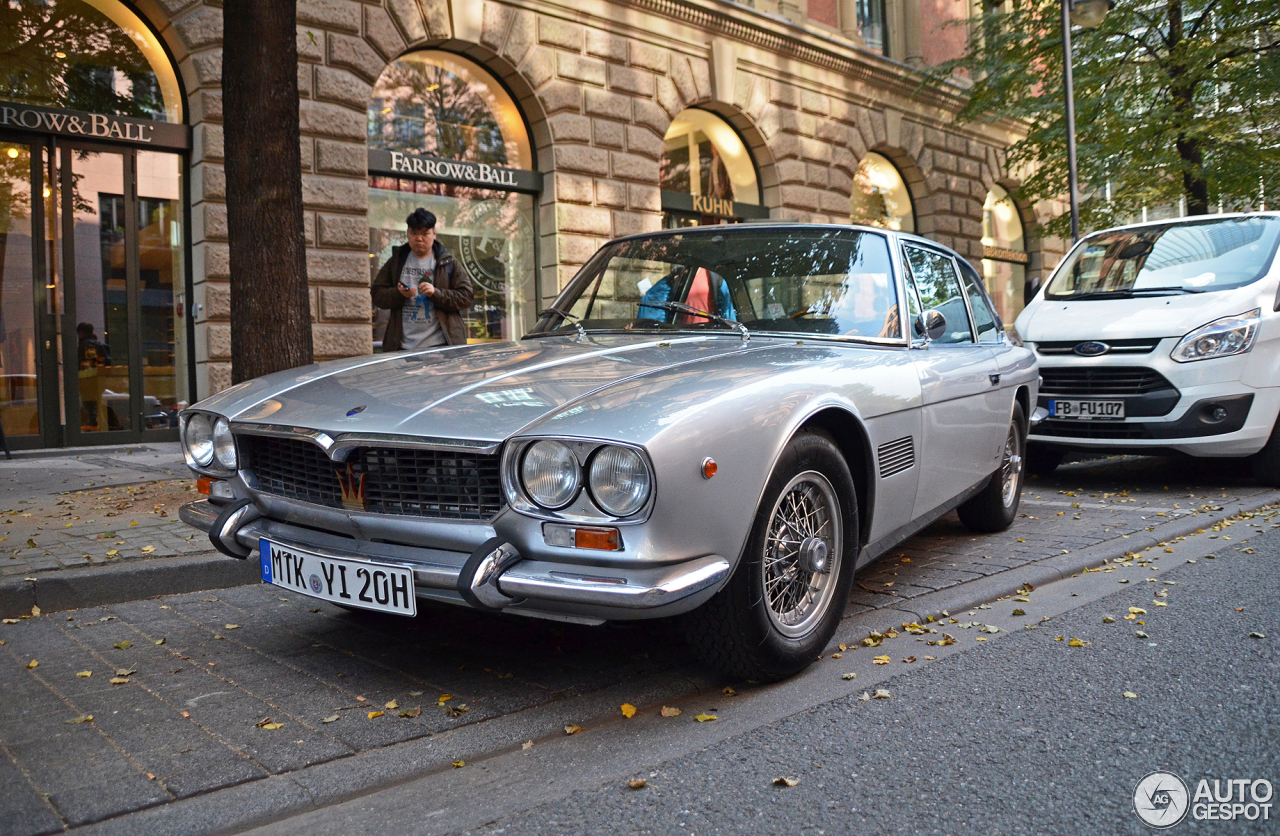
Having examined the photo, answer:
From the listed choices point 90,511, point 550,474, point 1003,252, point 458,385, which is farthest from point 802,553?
point 1003,252

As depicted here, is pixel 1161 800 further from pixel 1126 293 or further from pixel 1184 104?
pixel 1184 104

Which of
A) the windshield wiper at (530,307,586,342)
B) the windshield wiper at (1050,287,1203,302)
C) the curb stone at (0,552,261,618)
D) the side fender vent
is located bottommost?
the curb stone at (0,552,261,618)

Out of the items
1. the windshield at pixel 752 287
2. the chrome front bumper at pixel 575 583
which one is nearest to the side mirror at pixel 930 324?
the windshield at pixel 752 287

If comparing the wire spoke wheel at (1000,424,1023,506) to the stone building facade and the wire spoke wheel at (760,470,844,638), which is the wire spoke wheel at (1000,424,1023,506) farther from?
the stone building facade

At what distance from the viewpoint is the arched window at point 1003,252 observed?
21.7 m

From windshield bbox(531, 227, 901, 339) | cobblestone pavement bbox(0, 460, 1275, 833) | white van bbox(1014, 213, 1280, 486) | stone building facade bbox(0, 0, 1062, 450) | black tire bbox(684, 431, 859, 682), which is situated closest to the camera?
cobblestone pavement bbox(0, 460, 1275, 833)

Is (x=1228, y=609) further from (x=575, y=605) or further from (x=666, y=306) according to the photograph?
(x=575, y=605)

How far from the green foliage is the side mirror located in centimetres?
1269

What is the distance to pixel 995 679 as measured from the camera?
3352 millimetres

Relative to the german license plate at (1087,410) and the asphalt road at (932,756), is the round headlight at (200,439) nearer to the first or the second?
the asphalt road at (932,756)

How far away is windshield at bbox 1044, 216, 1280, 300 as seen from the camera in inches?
301

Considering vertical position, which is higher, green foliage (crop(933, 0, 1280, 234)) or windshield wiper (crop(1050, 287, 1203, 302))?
green foliage (crop(933, 0, 1280, 234))

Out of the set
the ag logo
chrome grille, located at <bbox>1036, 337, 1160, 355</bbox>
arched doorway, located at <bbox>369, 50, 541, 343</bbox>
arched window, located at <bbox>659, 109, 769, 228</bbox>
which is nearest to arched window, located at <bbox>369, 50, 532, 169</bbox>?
arched doorway, located at <bbox>369, 50, 541, 343</bbox>

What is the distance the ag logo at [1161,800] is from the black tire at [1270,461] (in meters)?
5.63
